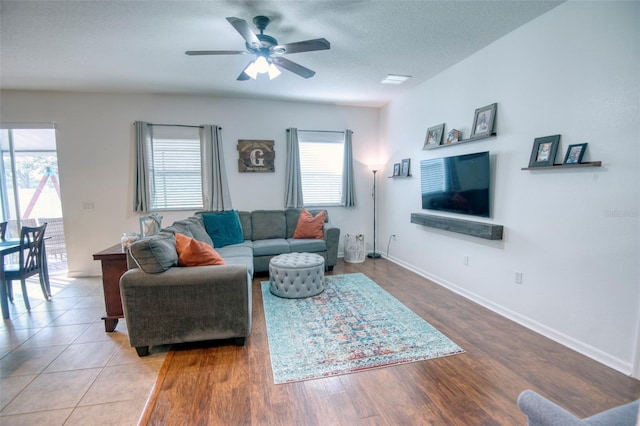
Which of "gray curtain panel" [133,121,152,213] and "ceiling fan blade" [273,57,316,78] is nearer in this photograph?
"ceiling fan blade" [273,57,316,78]

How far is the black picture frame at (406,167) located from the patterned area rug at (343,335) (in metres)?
2.02

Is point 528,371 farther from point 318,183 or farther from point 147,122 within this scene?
point 147,122

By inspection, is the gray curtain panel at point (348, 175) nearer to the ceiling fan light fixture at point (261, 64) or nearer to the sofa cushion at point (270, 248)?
the sofa cushion at point (270, 248)

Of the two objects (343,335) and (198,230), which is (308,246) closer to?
(198,230)

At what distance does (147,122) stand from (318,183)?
2.96 m

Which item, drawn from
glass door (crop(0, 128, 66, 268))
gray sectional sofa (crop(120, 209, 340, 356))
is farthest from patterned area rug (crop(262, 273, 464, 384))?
glass door (crop(0, 128, 66, 268))

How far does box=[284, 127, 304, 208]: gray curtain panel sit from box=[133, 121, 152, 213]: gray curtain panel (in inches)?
87.1

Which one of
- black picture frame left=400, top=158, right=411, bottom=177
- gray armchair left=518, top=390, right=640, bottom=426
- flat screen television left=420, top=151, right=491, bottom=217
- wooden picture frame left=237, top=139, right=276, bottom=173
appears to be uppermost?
wooden picture frame left=237, top=139, right=276, bottom=173

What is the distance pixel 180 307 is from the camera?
2281mm

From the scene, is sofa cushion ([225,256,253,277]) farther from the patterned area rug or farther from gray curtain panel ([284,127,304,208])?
gray curtain panel ([284,127,304,208])

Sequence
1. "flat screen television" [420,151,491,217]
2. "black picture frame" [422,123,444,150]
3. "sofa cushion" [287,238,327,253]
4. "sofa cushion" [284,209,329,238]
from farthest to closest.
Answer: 1. "sofa cushion" [284,209,329,238]
2. "sofa cushion" [287,238,327,253]
3. "black picture frame" [422,123,444,150]
4. "flat screen television" [420,151,491,217]

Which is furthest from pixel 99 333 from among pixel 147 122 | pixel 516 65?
pixel 516 65

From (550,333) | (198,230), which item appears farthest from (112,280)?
(550,333)

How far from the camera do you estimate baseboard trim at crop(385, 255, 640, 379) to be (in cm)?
205
